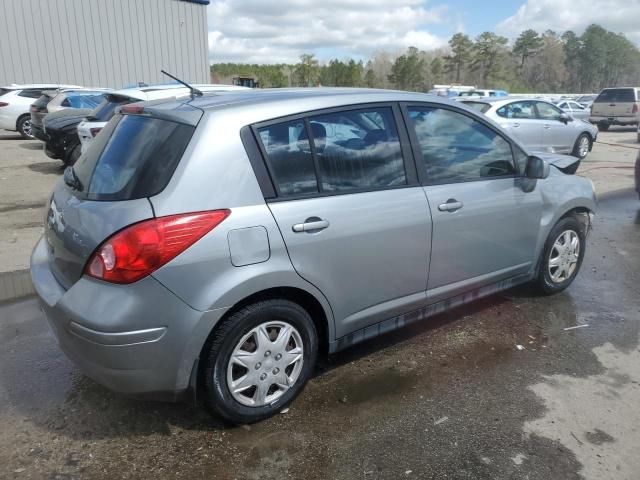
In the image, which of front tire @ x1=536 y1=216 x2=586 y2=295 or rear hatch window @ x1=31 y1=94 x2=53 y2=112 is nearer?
front tire @ x1=536 y1=216 x2=586 y2=295

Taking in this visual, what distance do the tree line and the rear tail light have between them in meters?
46.8

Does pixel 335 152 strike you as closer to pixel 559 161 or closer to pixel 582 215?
pixel 582 215

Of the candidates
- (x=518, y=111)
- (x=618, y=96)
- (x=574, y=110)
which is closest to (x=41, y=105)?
(x=518, y=111)

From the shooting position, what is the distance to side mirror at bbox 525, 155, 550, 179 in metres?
3.86

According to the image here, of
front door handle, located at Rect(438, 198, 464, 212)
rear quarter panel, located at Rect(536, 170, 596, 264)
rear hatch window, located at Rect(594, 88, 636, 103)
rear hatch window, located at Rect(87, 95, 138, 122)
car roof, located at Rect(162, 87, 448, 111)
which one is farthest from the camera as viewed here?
rear hatch window, located at Rect(594, 88, 636, 103)

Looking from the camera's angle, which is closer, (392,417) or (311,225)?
(311,225)

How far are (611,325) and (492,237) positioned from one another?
1301 mm

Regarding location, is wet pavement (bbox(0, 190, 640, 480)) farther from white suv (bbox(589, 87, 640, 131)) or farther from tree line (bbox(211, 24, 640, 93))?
tree line (bbox(211, 24, 640, 93))

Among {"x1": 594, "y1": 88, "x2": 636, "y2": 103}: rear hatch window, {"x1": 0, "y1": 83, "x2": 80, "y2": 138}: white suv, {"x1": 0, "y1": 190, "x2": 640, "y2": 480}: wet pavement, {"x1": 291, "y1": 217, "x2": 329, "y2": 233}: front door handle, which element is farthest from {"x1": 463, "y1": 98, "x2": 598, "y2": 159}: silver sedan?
{"x1": 0, "y1": 83, "x2": 80, "y2": 138}: white suv

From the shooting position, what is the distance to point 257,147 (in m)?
2.70

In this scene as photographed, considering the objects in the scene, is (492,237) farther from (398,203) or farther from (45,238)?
(45,238)

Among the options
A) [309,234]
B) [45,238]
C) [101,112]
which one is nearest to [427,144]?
[309,234]

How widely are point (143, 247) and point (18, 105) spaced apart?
52.7 feet

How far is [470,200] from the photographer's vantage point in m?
3.53
